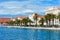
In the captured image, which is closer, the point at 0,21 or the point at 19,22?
the point at 19,22

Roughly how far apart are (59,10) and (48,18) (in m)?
33.0

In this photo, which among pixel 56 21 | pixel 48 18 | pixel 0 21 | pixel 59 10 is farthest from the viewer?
pixel 0 21

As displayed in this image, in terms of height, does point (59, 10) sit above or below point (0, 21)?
above

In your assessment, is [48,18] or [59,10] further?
[59,10]

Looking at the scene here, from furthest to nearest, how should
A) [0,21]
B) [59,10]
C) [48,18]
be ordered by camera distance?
1. [0,21]
2. [59,10]
3. [48,18]

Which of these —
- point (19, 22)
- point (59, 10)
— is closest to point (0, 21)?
point (19, 22)

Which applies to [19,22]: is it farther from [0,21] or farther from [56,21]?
[0,21]

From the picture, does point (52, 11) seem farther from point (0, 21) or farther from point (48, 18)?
point (0, 21)

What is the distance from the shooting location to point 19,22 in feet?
378

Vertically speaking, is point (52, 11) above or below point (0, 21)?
above

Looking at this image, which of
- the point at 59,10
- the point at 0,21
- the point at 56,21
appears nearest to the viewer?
the point at 56,21

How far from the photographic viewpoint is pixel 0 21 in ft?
623

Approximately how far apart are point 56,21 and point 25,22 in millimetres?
14836

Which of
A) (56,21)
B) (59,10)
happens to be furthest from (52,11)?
(56,21)
